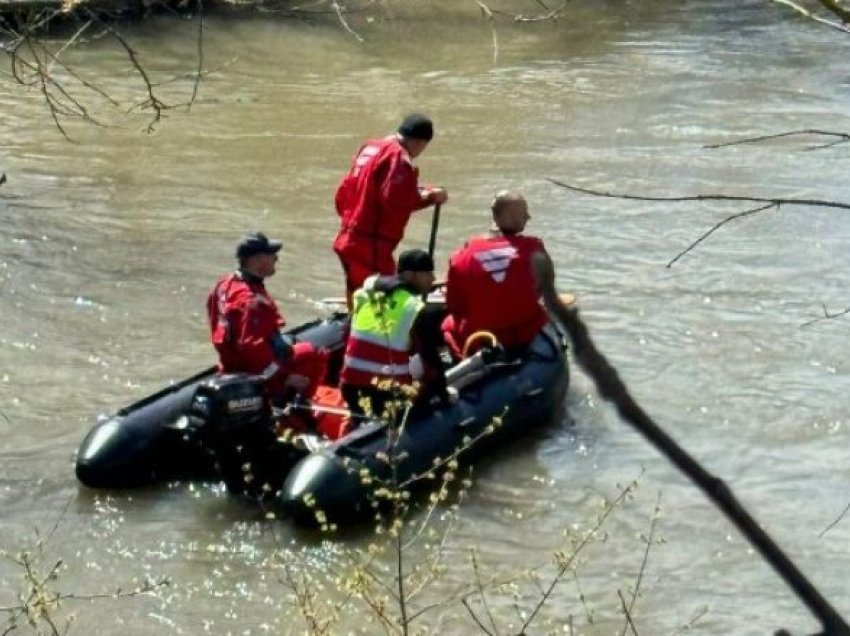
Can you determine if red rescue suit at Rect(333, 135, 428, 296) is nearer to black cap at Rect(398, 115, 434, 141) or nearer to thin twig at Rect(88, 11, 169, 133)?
black cap at Rect(398, 115, 434, 141)

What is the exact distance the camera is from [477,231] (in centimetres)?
1162

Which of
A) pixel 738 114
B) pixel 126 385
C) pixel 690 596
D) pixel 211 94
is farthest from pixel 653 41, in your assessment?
pixel 690 596

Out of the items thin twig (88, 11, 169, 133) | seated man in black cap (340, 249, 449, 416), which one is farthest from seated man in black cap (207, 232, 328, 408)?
thin twig (88, 11, 169, 133)

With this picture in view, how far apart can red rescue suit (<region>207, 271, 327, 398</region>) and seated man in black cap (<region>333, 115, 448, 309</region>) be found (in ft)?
3.71

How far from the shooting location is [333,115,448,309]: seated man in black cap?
801 cm

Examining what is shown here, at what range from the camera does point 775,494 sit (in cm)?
761

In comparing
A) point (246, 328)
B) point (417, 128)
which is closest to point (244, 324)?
point (246, 328)

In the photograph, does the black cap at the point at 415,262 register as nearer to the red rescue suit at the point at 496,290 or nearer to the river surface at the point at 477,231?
the red rescue suit at the point at 496,290

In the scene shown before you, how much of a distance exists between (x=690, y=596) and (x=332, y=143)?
866 cm

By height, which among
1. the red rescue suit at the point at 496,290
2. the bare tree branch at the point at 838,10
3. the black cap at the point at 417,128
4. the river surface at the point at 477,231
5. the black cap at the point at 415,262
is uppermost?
the bare tree branch at the point at 838,10

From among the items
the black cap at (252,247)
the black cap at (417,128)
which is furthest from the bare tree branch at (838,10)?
the black cap at (417,128)

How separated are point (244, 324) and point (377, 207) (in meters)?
1.42

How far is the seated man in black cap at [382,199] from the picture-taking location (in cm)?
801

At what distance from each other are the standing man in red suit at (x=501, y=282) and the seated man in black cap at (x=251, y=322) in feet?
3.64
